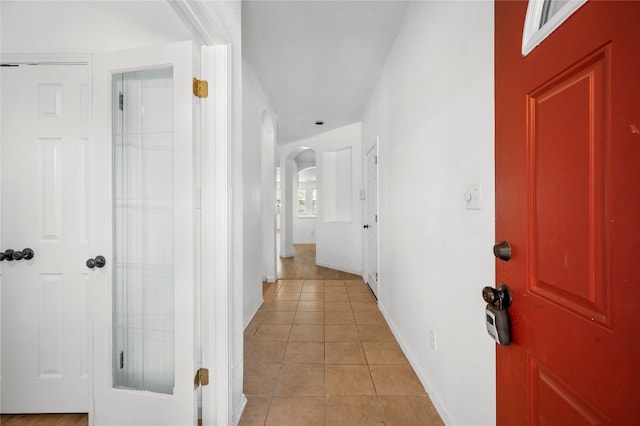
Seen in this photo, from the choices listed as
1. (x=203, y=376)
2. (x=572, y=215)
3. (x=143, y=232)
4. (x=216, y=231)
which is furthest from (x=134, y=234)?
(x=572, y=215)

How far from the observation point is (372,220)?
154 inches

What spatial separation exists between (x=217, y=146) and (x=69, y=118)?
1.02 meters

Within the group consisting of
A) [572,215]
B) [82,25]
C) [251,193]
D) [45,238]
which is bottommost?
[45,238]

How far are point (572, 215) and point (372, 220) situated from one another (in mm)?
3348

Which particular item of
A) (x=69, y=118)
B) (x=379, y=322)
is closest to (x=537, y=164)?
(x=69, y=118)

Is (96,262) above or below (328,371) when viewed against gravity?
above

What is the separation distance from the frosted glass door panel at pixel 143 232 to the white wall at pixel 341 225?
3621 millimetres

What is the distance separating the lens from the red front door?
17.9 inches

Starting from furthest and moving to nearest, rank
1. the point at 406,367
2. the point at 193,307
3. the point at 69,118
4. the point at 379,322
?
the point at 379,322 < the point at 406,367 < the point at 69,118 < the point at 193,307

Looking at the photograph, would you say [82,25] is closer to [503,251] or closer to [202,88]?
[202,88]

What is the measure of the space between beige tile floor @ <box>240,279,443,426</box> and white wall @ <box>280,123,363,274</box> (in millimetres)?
1774

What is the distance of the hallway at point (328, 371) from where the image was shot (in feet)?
5.18

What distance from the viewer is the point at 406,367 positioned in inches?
80.0

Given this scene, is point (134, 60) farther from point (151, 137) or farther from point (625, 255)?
point (625, 255)
